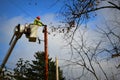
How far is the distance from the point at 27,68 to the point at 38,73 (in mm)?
6283

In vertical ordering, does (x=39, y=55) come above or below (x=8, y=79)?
above

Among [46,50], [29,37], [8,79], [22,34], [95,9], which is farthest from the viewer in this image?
[8,79]

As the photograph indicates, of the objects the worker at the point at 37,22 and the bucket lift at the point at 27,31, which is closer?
the bucket lift at the point at 27,31

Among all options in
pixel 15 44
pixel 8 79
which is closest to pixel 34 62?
pixel 8 79

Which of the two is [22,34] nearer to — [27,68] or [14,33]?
[14,33]

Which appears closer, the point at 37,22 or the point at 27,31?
the point at 27,31

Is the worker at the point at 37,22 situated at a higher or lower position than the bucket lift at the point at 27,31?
higher

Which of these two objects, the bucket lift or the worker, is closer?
the bucket lift

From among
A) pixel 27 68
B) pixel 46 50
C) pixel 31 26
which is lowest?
pixel 46 50

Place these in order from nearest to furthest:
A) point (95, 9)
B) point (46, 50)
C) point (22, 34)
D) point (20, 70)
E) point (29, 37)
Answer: point (95, 9), point (29, 37), point (22, 34), point (46, 50), point (20, 70)

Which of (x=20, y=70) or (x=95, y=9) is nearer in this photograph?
(x=95, y=9)

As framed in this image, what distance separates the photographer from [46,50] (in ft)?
41.6

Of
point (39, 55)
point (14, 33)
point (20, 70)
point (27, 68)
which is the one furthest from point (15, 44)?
point (20, 70)

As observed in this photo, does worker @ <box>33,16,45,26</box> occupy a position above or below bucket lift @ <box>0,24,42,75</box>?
above
